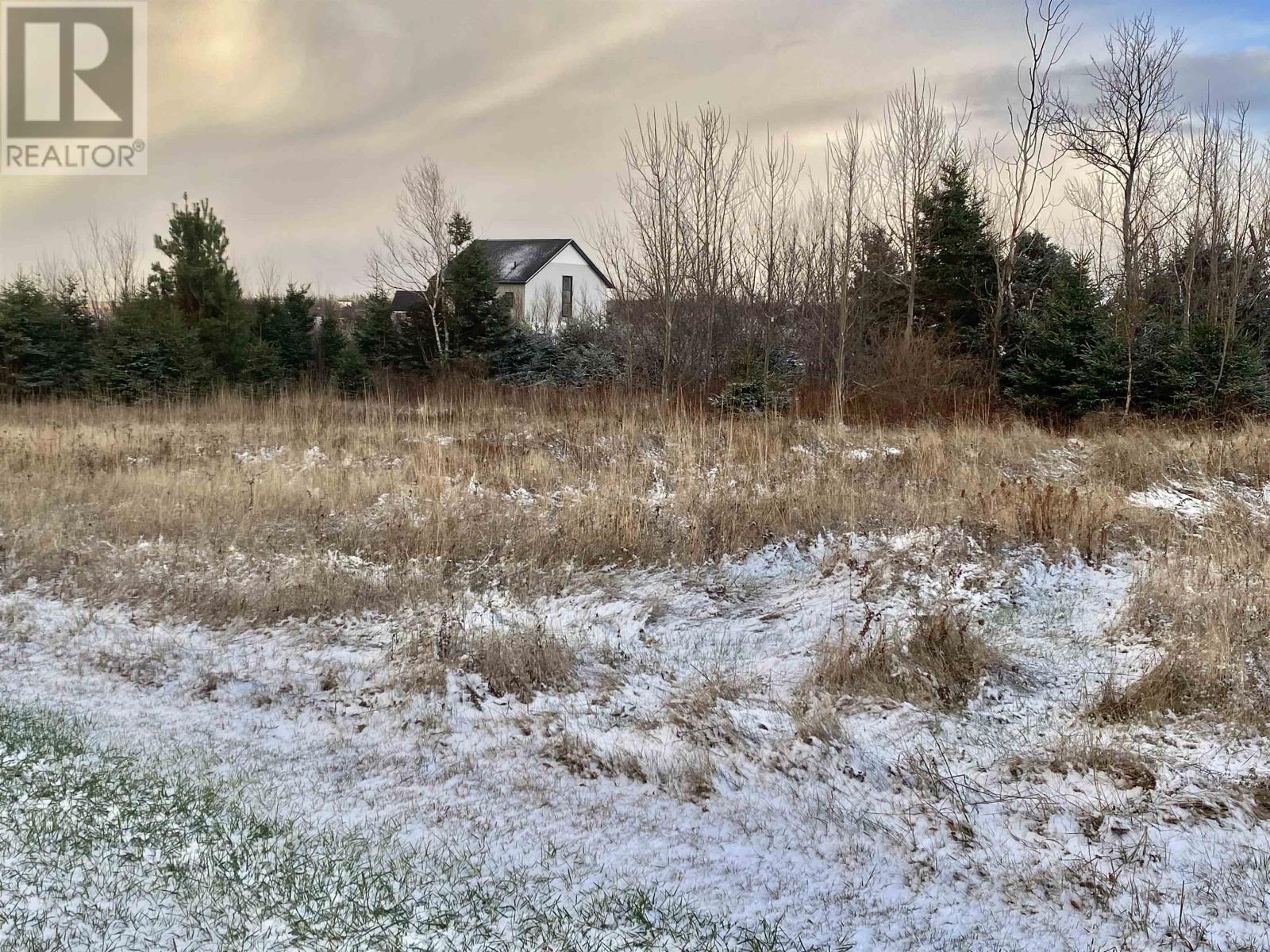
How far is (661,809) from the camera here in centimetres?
326

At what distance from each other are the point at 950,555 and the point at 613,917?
180 inches

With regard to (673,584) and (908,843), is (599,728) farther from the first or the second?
(673,584)

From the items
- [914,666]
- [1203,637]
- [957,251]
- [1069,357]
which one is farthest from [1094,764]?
[957,251]

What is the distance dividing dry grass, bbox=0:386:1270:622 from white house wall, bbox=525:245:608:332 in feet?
86.6

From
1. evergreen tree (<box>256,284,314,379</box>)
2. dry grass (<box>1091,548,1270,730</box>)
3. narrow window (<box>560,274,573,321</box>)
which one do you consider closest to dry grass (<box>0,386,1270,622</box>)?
dry grass (<box>1091,548,1270,730</box>)

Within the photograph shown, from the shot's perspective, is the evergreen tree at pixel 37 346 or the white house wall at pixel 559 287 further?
the white house wall at pixel 559 287

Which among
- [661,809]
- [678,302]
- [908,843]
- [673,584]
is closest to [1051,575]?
Answer: [673,584]

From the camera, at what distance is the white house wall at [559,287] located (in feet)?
130

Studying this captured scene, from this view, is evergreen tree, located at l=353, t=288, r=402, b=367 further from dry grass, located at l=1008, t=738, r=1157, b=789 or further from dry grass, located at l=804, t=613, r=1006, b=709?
dry grass, located at l=1008, t=738, r=1157, b=789

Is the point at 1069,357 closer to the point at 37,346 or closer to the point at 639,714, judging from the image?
the point at 639,714

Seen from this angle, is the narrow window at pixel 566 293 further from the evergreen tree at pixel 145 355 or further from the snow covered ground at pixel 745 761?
the snow covered ground at pixel 745 761

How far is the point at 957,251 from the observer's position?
19656 mm

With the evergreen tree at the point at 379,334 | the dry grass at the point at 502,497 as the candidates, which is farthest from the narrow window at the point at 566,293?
the dry grass at the point at 502,497

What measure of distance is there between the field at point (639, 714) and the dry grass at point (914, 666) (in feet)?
0.08
